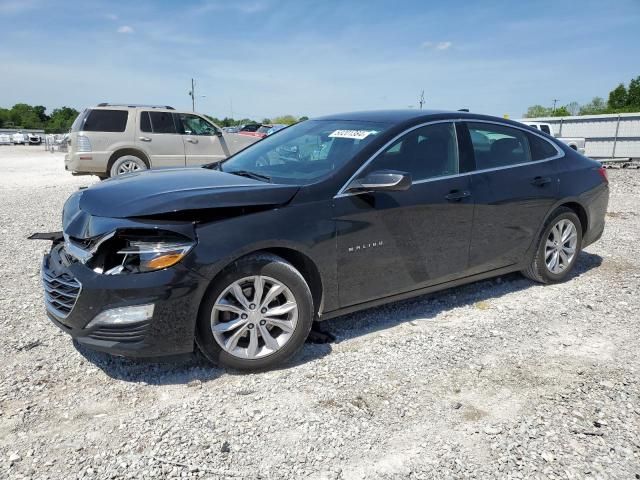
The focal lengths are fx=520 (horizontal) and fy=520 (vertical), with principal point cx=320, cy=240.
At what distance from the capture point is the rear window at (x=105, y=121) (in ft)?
36.9

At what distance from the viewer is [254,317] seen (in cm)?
320

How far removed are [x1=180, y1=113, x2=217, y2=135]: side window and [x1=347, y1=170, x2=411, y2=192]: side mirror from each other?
968 centimetres

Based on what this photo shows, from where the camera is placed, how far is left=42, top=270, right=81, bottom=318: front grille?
2.99 m

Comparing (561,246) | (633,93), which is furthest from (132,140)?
(633,93)

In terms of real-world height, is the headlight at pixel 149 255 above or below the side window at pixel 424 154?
below

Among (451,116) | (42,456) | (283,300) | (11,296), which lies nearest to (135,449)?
(42,456)

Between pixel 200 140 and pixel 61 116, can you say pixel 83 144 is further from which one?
pixel 61 116

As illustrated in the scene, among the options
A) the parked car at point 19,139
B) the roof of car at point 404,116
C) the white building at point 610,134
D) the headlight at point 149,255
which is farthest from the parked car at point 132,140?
the parked car at point 19,139

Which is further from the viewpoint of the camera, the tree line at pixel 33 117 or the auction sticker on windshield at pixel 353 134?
the tree line at pixel 33 117

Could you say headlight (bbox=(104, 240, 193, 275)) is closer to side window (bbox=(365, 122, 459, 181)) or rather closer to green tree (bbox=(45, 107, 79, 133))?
side window (bbox=(365, 122, 459, 181))

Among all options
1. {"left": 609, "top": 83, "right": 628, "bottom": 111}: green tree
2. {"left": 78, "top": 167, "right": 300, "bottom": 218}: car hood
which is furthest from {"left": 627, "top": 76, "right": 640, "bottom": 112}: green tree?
{"left": 78, "top": 167, "right": 300, "bottom": 218}: car hood

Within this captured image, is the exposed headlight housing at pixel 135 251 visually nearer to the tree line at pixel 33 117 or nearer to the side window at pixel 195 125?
the side window at pixel 195 125

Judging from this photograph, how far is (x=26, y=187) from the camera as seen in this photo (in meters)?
13.0

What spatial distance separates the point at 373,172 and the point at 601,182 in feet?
9.88
